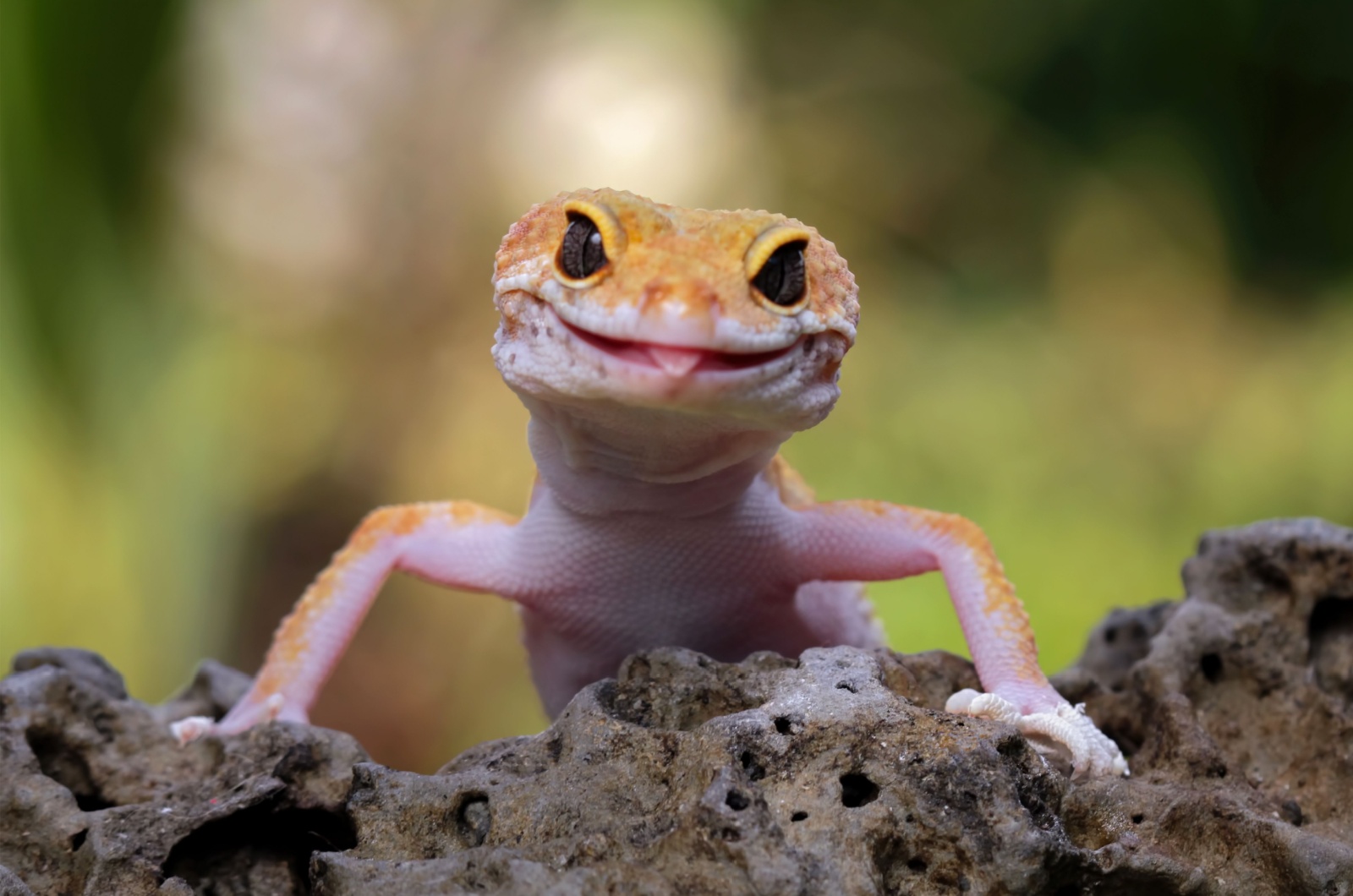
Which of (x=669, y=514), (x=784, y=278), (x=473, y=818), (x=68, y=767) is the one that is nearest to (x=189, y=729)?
(x=68, y=767)

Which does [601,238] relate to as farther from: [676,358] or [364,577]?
[364,577]

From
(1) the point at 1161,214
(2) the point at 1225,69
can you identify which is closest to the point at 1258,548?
(1) the point at 1161,214

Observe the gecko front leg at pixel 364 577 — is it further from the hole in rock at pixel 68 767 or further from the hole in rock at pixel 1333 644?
the hole in rock at pixel 1333 644

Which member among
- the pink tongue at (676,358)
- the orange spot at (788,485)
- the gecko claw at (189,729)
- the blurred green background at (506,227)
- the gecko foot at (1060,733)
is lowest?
the gecko foot at (1060,733)

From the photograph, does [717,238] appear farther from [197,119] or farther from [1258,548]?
[197,119]

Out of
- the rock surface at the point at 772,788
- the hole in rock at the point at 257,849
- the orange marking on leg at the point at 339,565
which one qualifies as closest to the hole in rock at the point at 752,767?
the rock surface at the point at 772,788

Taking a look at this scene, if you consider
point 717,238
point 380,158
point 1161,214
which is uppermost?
point 380,158
